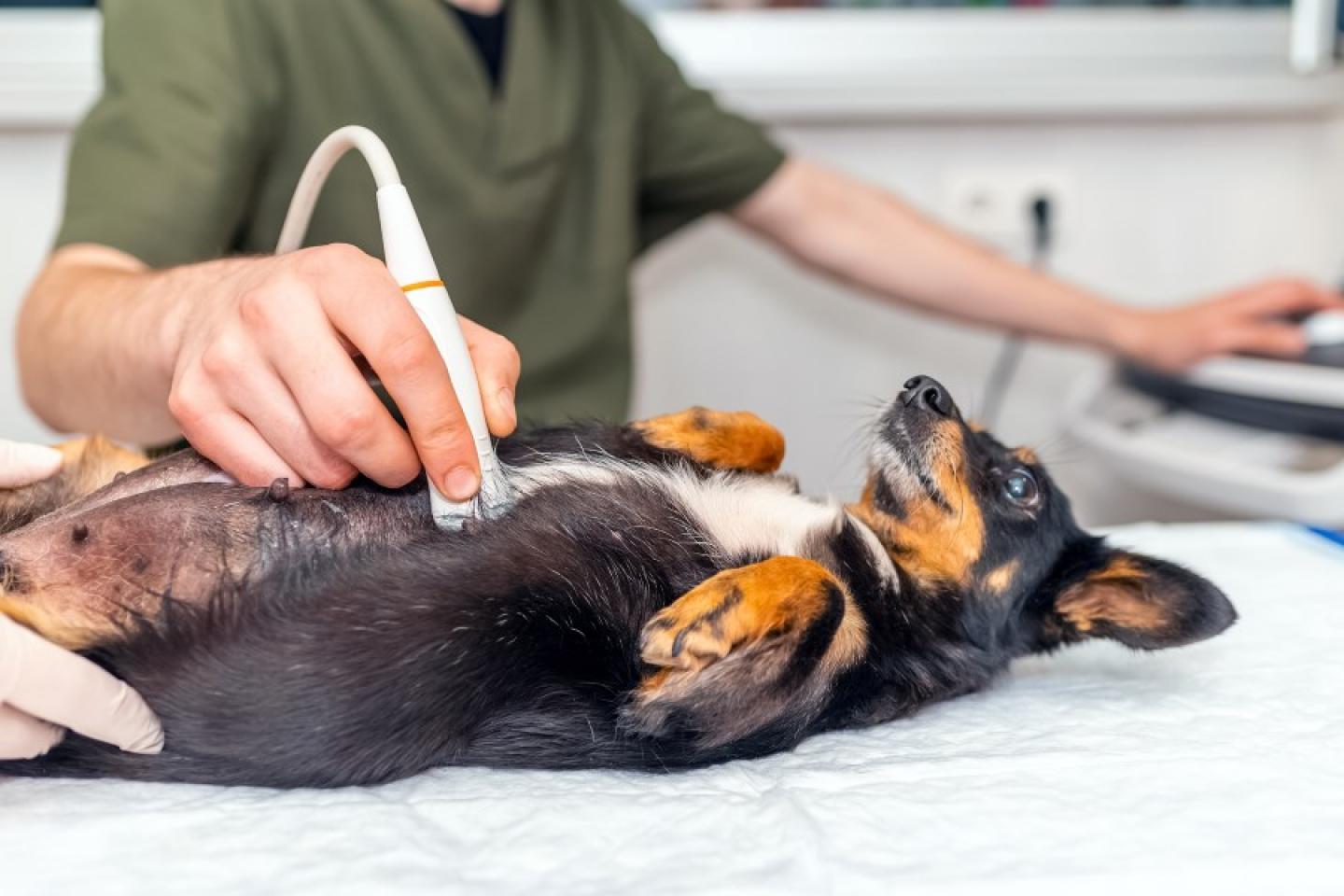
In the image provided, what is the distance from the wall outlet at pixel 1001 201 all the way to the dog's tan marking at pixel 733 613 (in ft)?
5.31

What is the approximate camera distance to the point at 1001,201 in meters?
2.25

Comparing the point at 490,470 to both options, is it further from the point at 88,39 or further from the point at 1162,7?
the point at 1162,7

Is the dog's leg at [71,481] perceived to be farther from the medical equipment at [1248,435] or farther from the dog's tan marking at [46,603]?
the medical equipment at [1248,435]

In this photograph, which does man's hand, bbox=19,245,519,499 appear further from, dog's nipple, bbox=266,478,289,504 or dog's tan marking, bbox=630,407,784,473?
dog's tan marking, bbox=630,407,784,473

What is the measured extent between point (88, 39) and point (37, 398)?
41.2 inches

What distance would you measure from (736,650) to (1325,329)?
126 centimetres

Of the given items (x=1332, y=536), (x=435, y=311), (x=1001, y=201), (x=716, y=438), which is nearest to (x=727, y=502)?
(x=716, y=438)

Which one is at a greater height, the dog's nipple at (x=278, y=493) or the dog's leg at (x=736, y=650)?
the dog's nipple at (x=278, y=493)

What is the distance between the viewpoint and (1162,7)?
2.34 meters

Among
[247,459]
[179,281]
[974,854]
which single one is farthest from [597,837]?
[179,281]

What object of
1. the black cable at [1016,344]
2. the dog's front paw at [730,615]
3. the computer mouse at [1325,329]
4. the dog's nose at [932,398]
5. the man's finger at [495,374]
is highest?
the man's finger at [495,374]

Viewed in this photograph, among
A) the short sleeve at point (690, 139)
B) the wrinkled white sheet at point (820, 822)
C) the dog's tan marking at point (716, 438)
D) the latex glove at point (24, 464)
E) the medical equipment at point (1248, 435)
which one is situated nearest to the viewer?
the wrinkled white sheet at point (820, 822)

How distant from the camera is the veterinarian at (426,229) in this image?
0.75 m

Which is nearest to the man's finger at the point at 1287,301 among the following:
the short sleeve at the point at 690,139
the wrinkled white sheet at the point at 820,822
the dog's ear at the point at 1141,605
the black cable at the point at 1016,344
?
the black cable at the point at 1016,344
